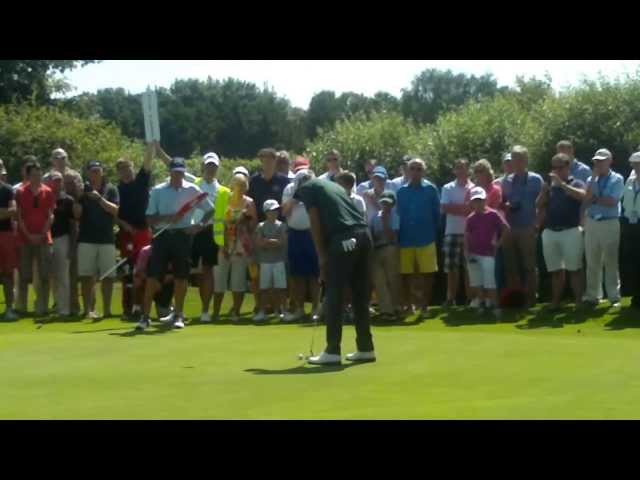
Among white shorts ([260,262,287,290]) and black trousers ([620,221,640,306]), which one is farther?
white shorts ([260,262,287,290])

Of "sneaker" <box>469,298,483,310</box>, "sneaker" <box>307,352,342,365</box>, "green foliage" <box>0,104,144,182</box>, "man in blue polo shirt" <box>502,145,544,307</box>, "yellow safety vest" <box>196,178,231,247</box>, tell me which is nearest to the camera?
"sneaker" <box>307,352,342,365</box>

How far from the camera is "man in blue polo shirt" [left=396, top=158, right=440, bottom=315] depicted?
2053 cm

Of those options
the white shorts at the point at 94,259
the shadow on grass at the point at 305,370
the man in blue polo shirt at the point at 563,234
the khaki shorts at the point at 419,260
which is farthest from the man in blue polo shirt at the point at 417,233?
the shadow on grass at the point at 305,370

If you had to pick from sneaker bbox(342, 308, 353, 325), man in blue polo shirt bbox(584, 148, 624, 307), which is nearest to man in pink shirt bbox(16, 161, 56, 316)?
sneaker bbox(342, 308, 353, 325)

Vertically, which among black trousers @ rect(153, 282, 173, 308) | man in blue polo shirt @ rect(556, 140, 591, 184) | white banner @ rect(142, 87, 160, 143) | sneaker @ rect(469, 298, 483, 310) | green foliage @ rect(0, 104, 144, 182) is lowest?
sneaker @ rect(469, 298, 483, 310)

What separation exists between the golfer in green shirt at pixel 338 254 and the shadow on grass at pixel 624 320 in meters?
4.82

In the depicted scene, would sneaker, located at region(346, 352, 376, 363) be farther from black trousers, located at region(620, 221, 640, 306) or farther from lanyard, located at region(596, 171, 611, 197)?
lanyard, located at region(596, 171, 611, 197)

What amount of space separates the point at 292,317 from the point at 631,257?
479 centimetres

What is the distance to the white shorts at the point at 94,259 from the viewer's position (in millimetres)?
21500
